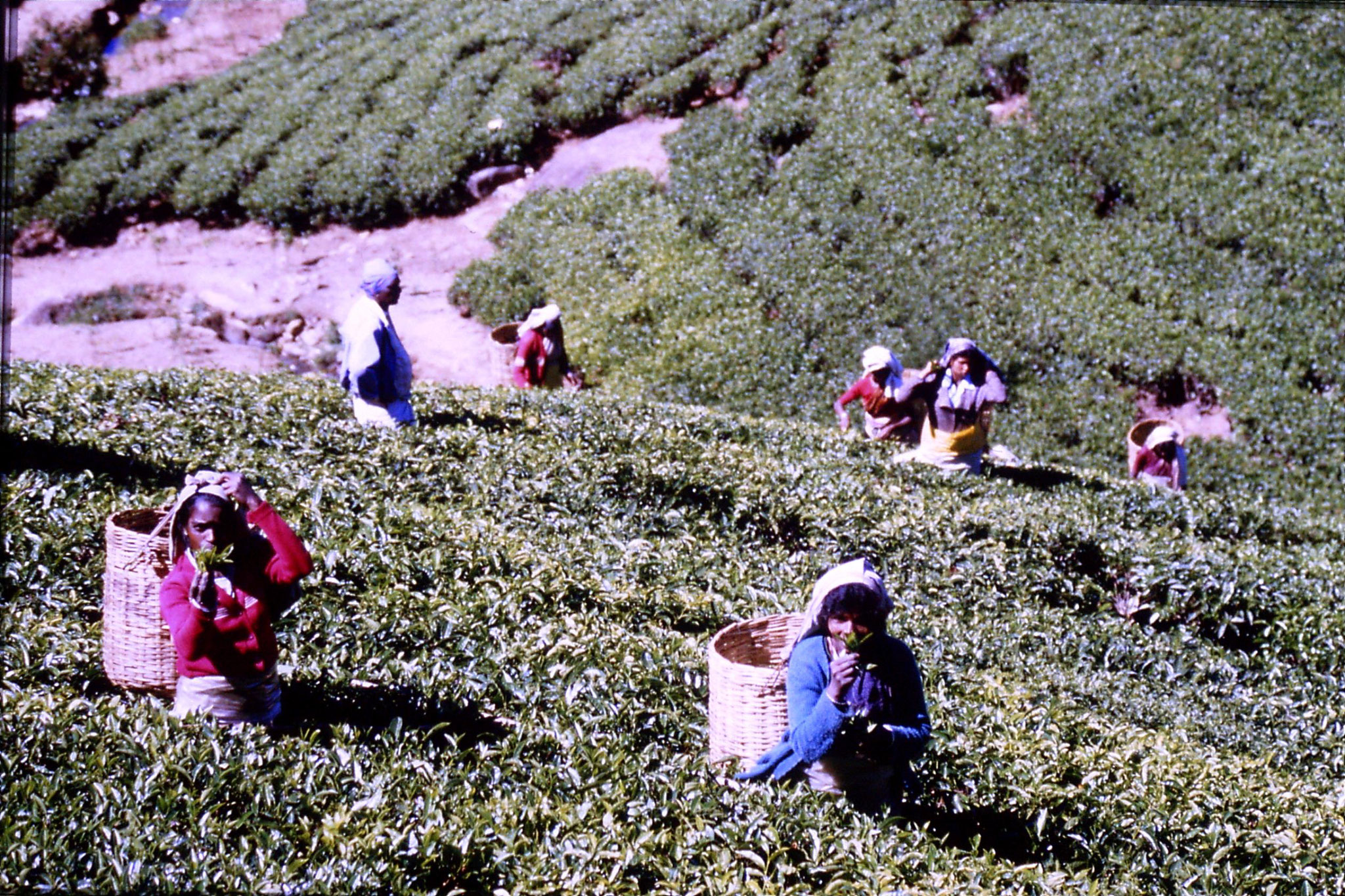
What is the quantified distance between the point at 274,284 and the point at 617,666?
588 inches

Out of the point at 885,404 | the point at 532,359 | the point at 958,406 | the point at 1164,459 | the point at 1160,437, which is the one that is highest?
the point at 958,406

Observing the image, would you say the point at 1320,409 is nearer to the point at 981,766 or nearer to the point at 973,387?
the point at 973,387

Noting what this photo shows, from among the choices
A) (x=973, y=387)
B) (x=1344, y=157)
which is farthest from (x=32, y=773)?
(x=1344, y=157)

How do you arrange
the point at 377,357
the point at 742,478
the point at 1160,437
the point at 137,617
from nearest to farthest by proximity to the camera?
the point at 137,617 → the point at 377,357 → the point at 742,478 → the point at 1160,437

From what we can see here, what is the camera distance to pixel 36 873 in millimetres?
3486

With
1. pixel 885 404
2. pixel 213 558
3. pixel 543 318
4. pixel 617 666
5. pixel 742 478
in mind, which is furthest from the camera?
pixel 543 318

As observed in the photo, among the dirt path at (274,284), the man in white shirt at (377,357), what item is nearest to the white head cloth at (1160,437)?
the man in white shirt at (377,357)

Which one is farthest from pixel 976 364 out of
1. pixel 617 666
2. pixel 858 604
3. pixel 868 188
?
pixel 868 188

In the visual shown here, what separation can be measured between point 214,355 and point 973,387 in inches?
409

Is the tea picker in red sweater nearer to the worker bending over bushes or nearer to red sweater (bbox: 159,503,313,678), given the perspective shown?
red sweater (bbox: 159,503,313,678)

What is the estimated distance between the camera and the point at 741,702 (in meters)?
4.55

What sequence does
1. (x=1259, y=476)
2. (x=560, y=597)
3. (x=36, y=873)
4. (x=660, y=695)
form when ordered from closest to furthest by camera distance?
(x=36, y=873) → (x=660, y=695) → (x=560, y=597) → (x=1259, y=476)

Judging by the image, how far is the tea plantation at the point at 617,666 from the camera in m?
3.95

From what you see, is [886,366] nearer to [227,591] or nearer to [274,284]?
[227,591]
